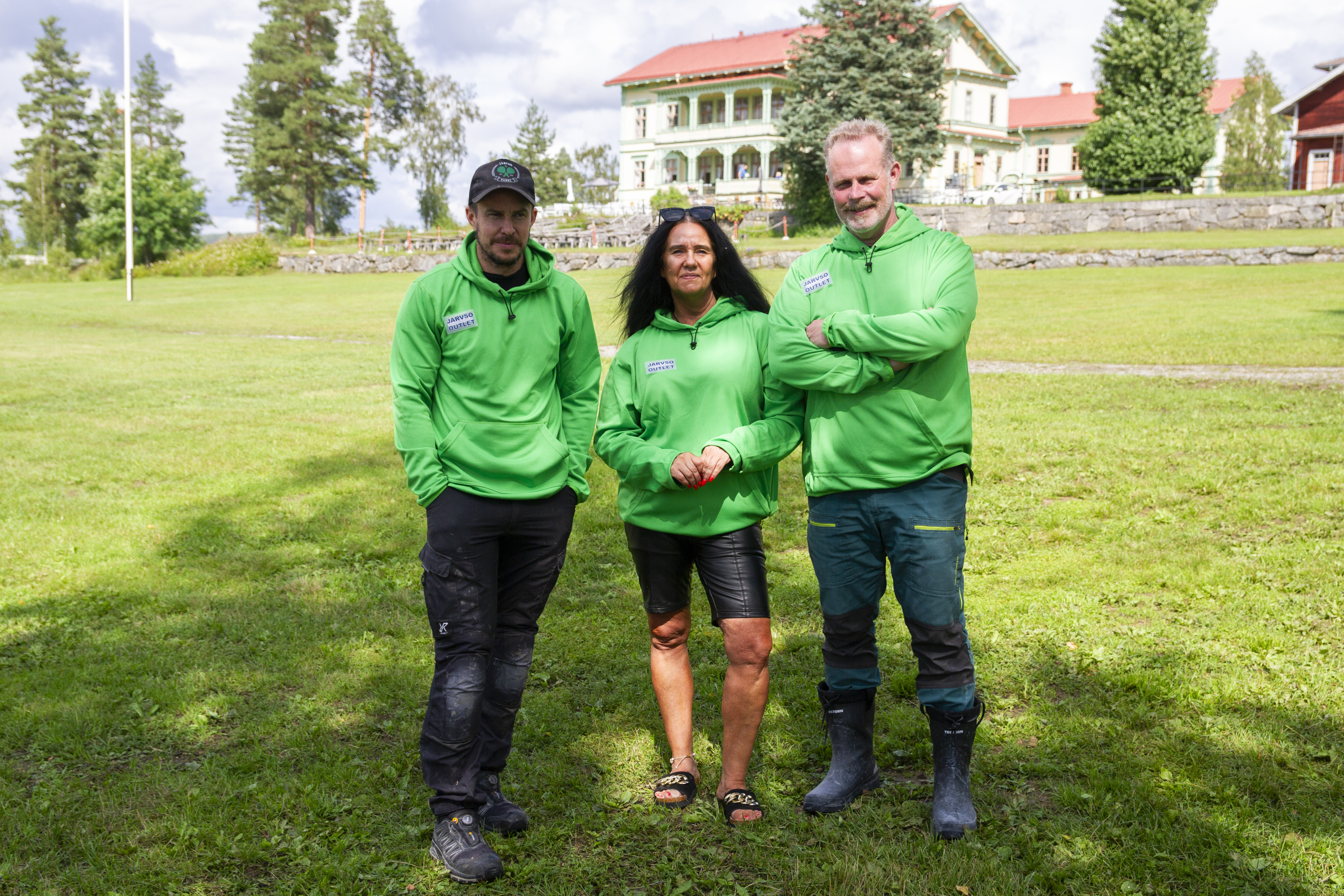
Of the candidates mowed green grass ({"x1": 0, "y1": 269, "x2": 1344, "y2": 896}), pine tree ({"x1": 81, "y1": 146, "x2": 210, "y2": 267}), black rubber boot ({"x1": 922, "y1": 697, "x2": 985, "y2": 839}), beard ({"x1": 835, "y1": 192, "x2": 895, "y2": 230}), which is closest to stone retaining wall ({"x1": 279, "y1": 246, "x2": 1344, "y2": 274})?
mowed green grass ({"x1": 0, "y1": 269, "x2": 1344, "y2": 896})

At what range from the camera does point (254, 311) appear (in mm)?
28469

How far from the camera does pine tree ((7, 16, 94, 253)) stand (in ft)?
220

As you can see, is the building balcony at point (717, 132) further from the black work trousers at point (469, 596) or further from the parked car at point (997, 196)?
the black work trousers at point (469, 596)

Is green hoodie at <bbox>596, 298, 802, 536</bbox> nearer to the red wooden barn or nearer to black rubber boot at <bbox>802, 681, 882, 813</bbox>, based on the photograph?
black rubber boot at <bbox>802, 681, 882, 813</bbox>

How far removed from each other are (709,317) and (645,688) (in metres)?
1.98

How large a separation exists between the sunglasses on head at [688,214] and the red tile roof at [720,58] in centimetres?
5325

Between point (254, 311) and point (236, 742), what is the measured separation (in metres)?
26.7

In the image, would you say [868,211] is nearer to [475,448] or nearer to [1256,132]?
[475,448]

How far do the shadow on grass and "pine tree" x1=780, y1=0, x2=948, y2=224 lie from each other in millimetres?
36390

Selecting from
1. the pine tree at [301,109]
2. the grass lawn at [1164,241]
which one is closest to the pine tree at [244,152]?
the pine tree at [301,109]

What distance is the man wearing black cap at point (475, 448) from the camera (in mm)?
3352

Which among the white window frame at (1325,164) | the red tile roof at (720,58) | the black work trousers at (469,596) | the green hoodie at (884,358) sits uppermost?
the red tile roof at (720,58)

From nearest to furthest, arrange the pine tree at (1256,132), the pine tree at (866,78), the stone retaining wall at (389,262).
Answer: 1. the stone retaining wall at (389,262)
2. the pine tree at (866,78)
3. the pine tree at (1256,132)

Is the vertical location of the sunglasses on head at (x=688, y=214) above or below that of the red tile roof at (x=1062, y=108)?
below
